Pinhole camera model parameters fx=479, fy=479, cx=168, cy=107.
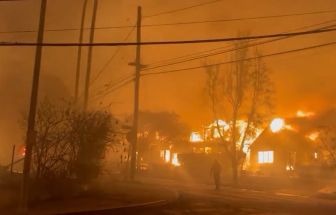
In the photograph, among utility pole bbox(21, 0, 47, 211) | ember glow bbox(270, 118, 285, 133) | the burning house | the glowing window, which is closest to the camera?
utility pole bbox(21, 0, 47, 211)

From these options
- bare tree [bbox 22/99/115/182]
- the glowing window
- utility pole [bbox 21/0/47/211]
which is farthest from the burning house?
utility pole [bbox 21/0/47/211]

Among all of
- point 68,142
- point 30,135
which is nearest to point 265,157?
point 68,142

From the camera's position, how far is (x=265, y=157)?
166ft

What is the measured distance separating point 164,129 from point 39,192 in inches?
1946

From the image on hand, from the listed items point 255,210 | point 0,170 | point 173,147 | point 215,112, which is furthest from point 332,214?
point 173,147

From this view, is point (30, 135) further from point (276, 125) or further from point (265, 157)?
point (276, 125)

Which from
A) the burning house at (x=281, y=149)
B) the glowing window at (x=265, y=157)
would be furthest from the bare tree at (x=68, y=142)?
the glowing window at (x=265, y=157)

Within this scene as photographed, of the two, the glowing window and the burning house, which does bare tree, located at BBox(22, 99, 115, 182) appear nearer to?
the burning house

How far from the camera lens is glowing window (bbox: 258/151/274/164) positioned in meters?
49.7

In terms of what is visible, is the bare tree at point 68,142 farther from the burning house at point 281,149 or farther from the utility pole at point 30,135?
the burning house at point 281,149

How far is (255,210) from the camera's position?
53.3 ft

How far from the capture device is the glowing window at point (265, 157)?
163 ft

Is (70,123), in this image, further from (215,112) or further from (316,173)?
(316,173)

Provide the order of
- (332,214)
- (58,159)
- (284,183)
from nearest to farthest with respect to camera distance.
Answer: (332,214) → (58,159) → (284,183)
